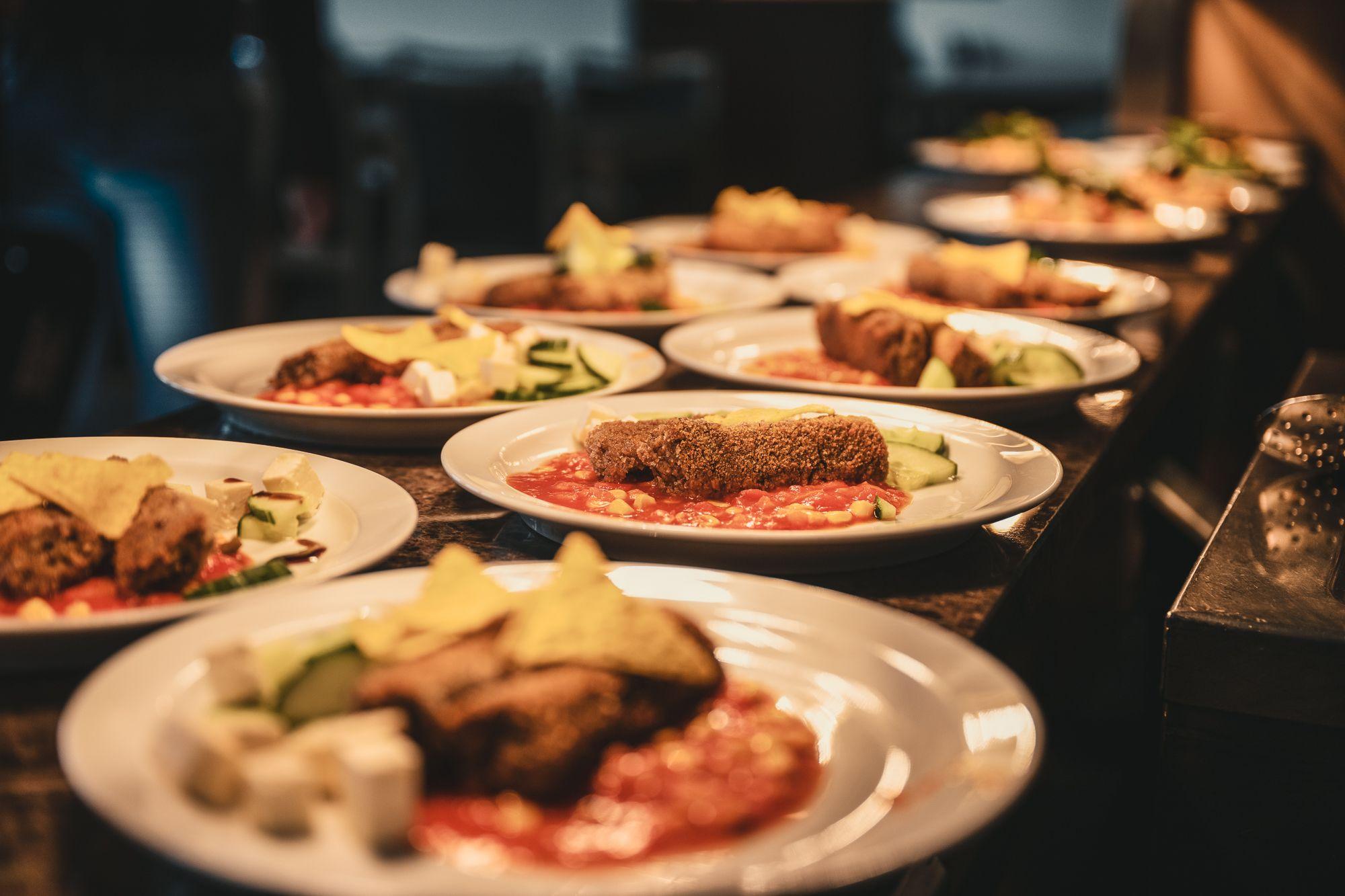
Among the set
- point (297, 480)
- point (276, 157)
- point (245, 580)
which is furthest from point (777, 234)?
point (276, 157)

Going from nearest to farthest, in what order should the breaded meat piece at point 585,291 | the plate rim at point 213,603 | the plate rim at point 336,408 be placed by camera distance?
the plate rim at point 213,603 < the plate rim at point 336,408 < the breaded meat piece at point 585,291

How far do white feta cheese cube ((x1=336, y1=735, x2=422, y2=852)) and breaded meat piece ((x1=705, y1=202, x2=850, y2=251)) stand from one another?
3.08m

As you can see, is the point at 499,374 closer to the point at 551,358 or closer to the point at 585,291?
the point at 551,358

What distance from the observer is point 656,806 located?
35.9 inches

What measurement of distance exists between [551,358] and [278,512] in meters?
0.82

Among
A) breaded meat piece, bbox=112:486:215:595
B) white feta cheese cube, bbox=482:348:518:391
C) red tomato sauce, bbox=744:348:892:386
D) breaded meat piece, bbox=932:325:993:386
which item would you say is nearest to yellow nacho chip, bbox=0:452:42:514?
breaded meat piece, bbox=112:486:215:595

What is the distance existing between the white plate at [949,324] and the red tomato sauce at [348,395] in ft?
1.66

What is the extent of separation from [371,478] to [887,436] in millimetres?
771

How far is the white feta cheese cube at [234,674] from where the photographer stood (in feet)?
3.10

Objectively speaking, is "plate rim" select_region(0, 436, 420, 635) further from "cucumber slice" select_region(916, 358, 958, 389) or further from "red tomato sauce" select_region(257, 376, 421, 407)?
"cucumber slice" select_region(916, 358, 958, 389)

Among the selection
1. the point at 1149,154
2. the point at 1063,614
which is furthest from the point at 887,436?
the point at 1149,154

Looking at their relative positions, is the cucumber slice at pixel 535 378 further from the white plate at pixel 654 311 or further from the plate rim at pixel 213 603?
the plate rim at pixel 213 603

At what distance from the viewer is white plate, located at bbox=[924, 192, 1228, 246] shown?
150 inches

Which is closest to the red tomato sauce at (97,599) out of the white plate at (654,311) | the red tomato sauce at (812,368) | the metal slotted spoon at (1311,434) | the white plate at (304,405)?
the white plate at (304,405)
